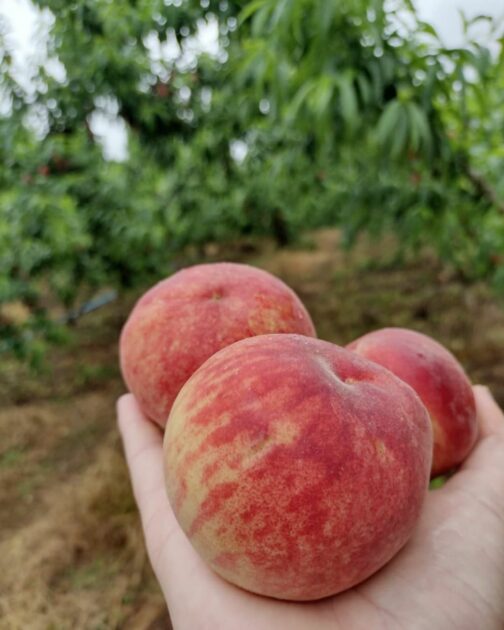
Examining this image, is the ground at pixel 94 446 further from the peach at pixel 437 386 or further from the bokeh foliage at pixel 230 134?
the peach at pixel 437 386

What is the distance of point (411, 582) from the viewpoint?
85cm

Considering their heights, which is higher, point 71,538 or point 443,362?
point 443,362

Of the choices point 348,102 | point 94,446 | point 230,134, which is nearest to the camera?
point 348,102

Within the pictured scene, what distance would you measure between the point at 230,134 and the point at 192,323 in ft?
10.9

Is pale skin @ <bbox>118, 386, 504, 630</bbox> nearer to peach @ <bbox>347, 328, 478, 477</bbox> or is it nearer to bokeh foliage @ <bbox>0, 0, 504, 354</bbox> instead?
peach @ <bbox>347, 328, 478, 477</bbox>

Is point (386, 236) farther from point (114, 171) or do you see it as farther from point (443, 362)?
point (443, 362)

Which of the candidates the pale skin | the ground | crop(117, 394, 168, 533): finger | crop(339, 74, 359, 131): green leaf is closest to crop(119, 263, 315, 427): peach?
crop(117, 394, 168, 533): finger

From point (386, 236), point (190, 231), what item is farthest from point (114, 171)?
point (386, 236)

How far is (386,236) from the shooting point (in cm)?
807

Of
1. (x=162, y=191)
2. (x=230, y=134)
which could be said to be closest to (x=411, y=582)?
(x=230, y=134)

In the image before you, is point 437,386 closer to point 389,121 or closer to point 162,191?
point 389,121

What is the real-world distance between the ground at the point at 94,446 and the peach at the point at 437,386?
1275mm

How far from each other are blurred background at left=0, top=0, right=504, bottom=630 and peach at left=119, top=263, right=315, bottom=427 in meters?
0.84

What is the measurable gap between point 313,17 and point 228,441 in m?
1.57
